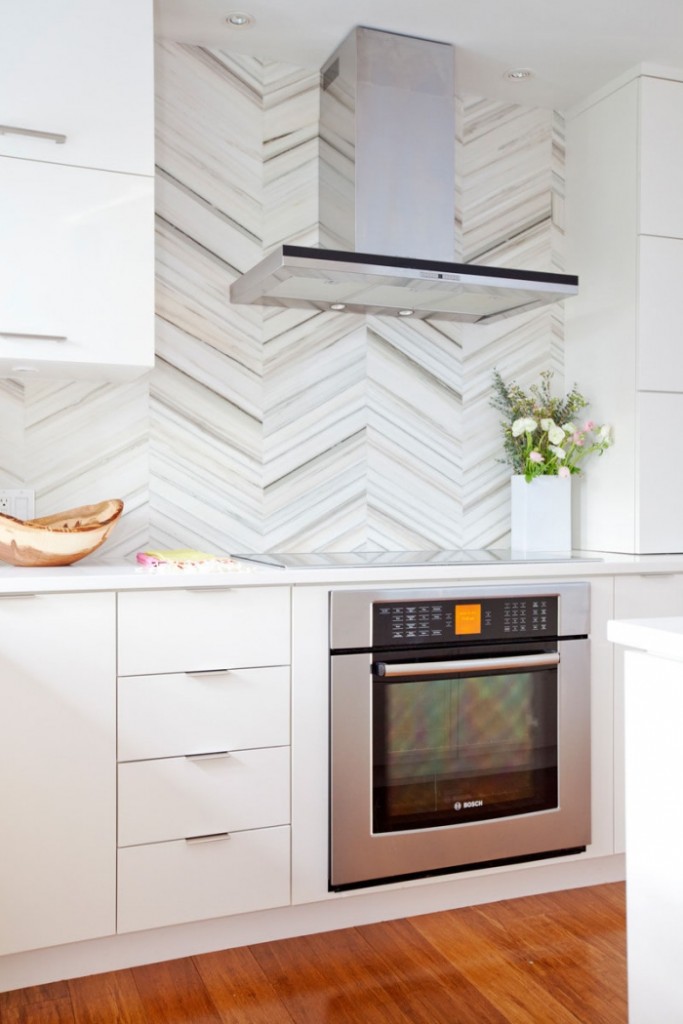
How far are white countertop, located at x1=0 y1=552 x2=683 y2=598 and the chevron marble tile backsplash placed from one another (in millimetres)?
330

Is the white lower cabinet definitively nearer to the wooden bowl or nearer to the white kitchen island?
the wooden bowl

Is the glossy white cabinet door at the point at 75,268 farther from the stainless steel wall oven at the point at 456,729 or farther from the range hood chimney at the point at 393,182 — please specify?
the stainless steel wall oven at the point at 456,729

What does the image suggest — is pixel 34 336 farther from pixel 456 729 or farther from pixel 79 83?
pixel 456 729

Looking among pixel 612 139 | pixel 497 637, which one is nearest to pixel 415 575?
pixel 497 637

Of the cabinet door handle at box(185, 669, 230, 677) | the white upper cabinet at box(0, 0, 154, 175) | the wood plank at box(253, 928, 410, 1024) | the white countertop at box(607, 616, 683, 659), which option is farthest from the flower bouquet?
the white countertop at box(607, 616, 683, 659)

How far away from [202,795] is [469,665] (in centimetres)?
73

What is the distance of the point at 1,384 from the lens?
252 centimetres

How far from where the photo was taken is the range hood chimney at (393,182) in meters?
2.53

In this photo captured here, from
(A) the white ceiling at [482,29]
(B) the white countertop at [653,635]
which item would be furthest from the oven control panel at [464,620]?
(A) the white ceiling at [482,29]

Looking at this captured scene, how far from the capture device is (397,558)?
261 cm

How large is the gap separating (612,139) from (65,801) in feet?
8.35

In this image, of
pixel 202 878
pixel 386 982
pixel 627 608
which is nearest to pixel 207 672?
pixel 202 878

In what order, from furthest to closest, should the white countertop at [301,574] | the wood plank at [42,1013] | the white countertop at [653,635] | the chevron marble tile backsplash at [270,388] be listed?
the chevron marble tile backsplash at [270,388]
the white countertop at [301,574]
the wood plank at [42,1013]
the white countertop at [653,635]

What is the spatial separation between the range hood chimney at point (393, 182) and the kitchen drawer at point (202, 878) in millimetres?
1429
